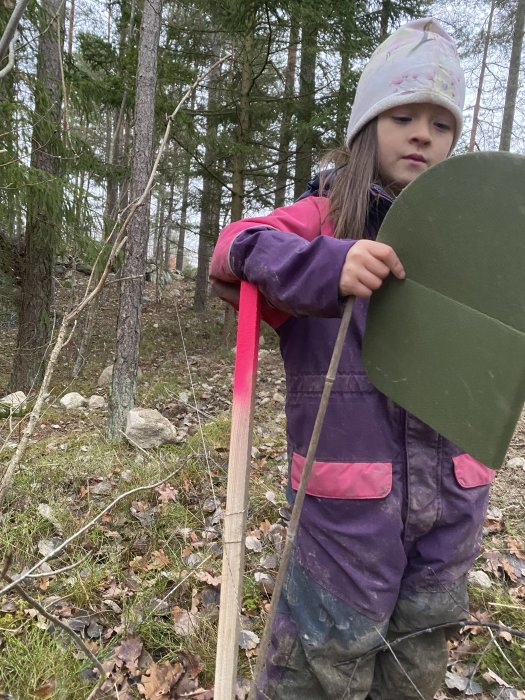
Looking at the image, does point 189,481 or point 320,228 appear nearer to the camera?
point 320,228

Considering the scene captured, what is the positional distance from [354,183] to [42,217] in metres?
5.71

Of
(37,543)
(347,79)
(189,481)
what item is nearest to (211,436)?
(189,481)

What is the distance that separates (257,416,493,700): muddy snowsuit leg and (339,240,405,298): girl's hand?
1.64 feet

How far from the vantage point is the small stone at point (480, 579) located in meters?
2.30

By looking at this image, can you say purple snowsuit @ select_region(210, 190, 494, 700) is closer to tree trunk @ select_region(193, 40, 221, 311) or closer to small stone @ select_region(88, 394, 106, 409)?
small stone @ select_region(88, 394, 106, 409)

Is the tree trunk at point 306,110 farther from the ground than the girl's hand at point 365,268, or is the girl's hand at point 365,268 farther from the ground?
the tree trunk at point 306,110

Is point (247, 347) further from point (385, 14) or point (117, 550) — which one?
point (385, 14)

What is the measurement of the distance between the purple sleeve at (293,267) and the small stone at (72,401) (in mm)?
5288

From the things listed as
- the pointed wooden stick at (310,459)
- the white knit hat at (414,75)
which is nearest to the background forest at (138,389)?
the white knit hat at (414,75)

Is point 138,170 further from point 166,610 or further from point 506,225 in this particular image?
point 506,225

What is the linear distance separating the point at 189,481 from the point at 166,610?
104 centimetres

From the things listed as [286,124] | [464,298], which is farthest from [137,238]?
[286,124]

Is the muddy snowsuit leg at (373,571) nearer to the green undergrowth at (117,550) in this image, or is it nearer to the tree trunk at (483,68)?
the green undergrowth at (117,550)

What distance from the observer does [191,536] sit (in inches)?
102
